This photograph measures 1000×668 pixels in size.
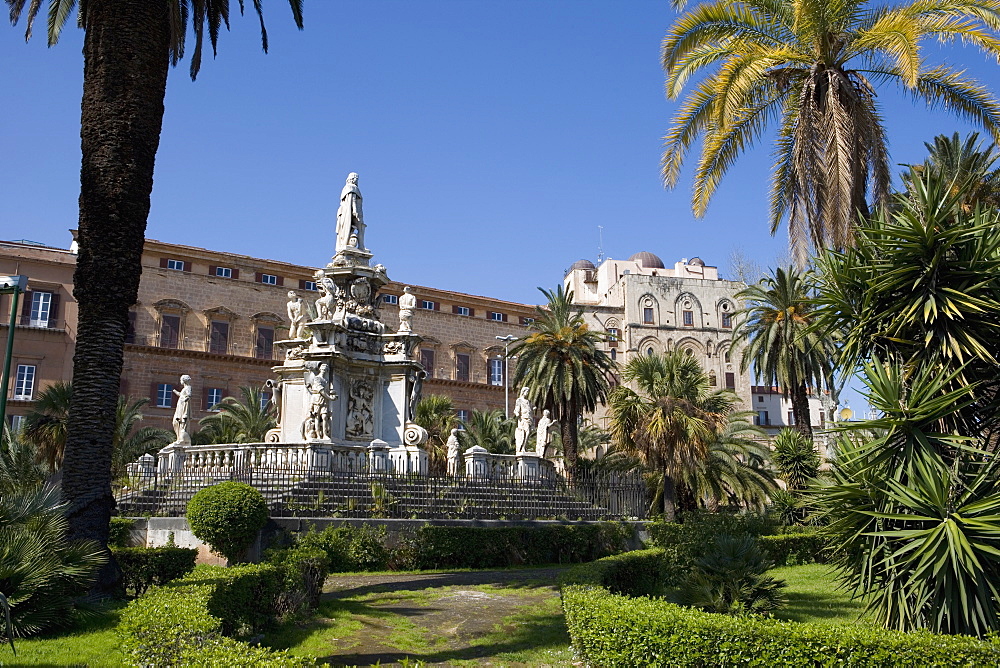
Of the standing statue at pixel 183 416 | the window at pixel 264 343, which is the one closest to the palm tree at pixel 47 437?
the standing statue at pixel 183 416

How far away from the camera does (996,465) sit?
28.2 feet

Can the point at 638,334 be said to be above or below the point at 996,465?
above

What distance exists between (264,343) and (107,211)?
4701 centimetres

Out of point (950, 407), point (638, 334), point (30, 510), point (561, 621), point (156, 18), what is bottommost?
point (561, 621)

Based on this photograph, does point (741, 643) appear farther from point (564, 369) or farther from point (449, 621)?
point (564, 369)

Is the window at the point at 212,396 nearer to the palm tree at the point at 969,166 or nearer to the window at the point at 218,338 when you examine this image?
the window at the point at 218,338

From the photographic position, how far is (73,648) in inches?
302

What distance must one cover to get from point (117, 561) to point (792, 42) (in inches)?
574

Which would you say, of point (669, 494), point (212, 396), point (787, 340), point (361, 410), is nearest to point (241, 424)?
point (212, 396)

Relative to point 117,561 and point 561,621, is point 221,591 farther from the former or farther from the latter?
point 561,621

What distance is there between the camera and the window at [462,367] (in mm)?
63931

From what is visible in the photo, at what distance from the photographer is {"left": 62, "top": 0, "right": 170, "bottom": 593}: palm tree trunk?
1101 cm

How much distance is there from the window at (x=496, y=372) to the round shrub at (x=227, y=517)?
5077cm

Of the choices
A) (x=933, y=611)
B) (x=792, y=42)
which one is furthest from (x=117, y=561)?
(x=792, y=42)
